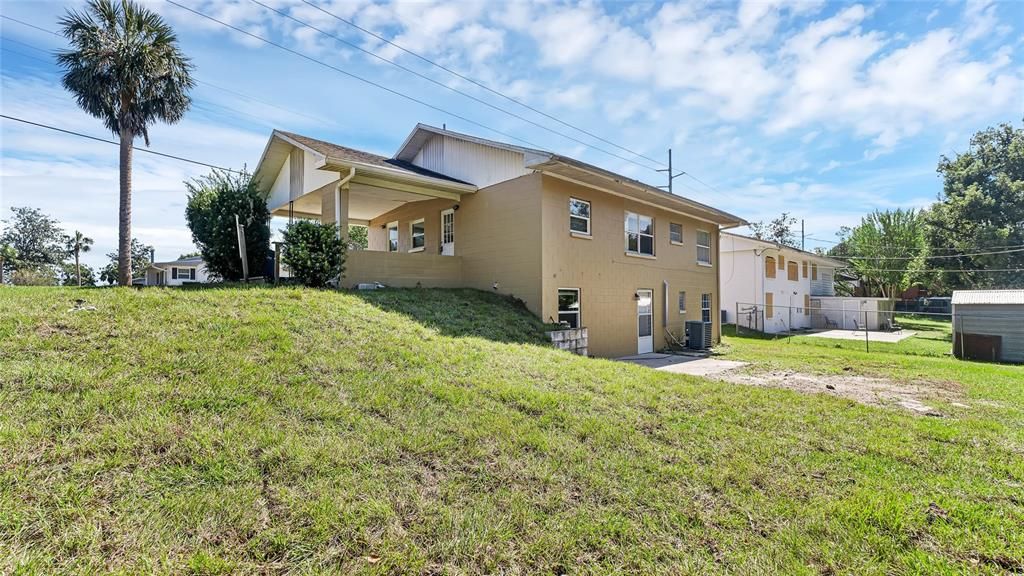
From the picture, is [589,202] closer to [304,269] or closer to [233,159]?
[304,269]

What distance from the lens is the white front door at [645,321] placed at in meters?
13.4

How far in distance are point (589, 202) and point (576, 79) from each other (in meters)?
4.24

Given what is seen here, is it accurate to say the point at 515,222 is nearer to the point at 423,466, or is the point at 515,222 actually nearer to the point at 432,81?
the point at 432,81

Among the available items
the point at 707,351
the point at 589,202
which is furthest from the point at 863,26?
the point at 707,351

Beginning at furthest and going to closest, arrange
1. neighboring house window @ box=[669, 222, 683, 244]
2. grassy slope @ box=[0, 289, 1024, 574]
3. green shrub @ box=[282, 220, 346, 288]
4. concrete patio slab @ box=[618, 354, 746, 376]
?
neighboring house window @ box=[669, 222, 683, 244]
concrete patio slab @ box=[618, 354, 746, 376]
green shrub @ box=[282, 220, 346, 288]
grassy slope @ box=[0, 289, 1024, 574]

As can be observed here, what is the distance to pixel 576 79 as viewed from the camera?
13.1 meters

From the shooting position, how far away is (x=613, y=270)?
1245cm

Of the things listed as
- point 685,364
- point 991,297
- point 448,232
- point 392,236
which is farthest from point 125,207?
point 991,297

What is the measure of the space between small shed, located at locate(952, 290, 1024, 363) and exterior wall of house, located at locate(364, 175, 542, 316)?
1412cm

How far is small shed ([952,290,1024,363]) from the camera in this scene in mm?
12562

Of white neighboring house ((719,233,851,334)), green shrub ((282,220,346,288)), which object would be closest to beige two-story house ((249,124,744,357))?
green shrub ((282,220,346,288))

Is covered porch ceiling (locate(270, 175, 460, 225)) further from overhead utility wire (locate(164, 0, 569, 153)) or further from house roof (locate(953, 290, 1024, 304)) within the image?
house roof (locate(953, 290, 1024, 304))

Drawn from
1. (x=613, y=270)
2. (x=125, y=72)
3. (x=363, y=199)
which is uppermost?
(x=125, y=72)

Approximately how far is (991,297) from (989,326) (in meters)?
0.97
